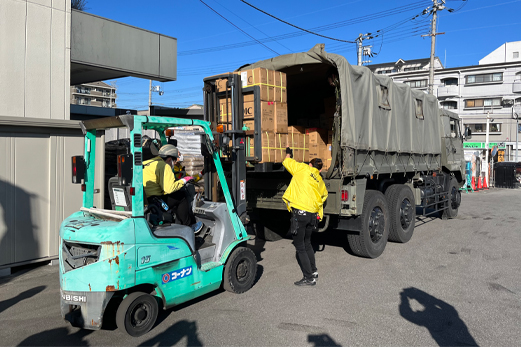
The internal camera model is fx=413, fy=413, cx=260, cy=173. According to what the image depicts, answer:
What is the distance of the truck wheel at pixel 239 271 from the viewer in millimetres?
5500

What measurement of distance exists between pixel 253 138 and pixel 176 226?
223cm

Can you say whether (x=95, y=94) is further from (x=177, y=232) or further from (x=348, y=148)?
(x=177, y=232)

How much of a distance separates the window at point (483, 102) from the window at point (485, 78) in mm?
2228

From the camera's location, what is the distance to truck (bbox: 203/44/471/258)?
6.46 m

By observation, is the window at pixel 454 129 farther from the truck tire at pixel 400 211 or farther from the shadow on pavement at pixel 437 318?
the shadow on pavement at pixel 437 318

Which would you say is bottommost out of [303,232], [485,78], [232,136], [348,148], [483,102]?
[303,232]

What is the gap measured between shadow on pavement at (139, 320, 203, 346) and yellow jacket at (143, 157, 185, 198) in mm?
1518

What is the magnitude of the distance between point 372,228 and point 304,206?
230 centimetres

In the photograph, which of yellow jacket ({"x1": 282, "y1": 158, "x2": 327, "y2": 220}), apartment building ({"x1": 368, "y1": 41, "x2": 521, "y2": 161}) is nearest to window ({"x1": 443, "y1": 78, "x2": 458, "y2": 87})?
apartment building ({"x1": 368, "y1": 41, "x2": 521, "y2": 161})

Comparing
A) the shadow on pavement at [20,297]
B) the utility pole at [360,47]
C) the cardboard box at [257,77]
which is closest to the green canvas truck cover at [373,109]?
the cardboard box at [257,77]

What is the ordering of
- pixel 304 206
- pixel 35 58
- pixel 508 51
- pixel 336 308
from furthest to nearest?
pixel 508 51, pixel 35 58, pixel 304 206, pixel 336 308

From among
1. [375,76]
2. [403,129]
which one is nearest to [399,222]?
[403,129]

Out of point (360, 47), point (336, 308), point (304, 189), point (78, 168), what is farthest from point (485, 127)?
point (78, 168)

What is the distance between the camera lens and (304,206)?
5.95m
